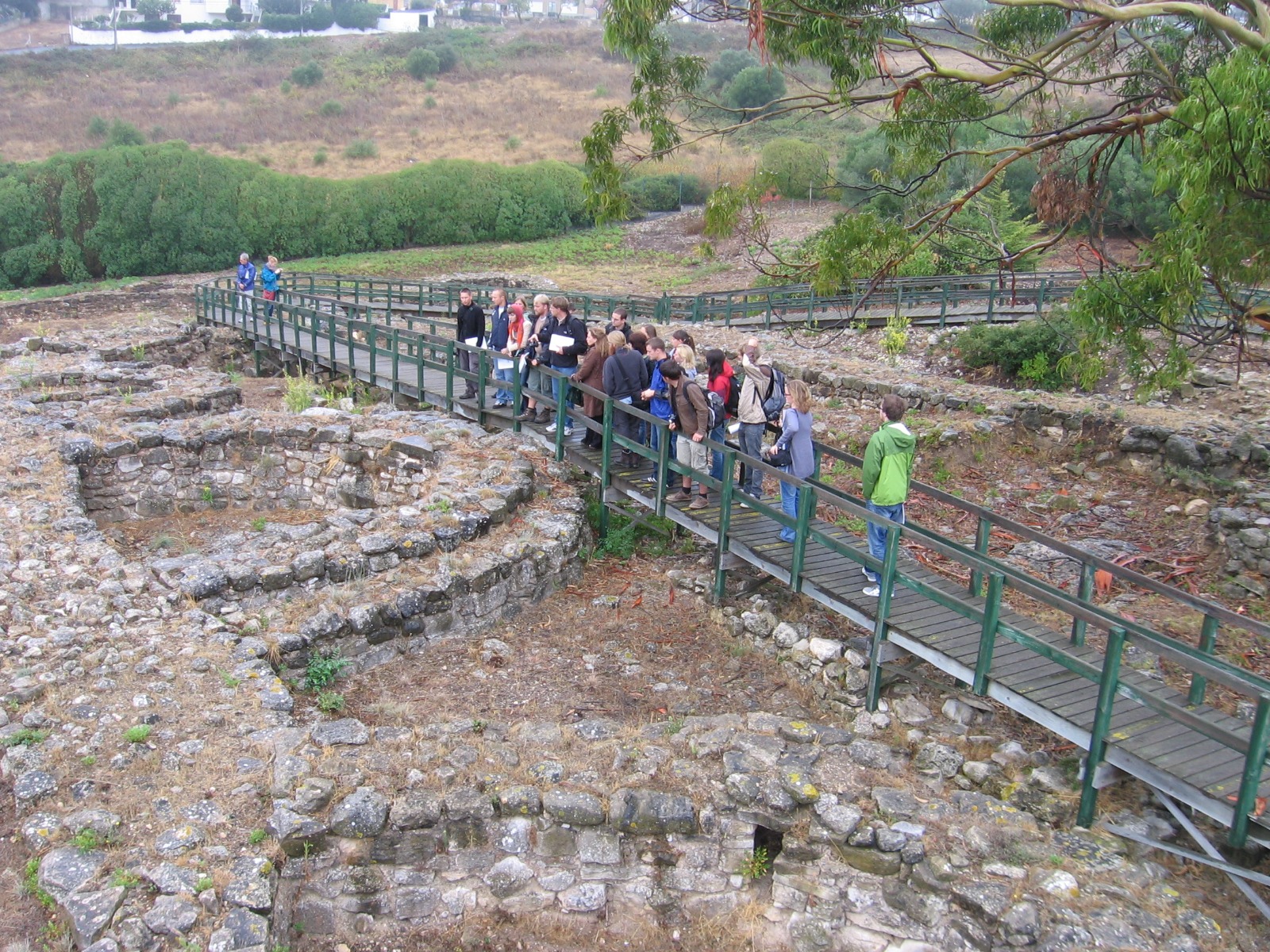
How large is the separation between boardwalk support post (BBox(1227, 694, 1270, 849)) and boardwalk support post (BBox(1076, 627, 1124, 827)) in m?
0.74

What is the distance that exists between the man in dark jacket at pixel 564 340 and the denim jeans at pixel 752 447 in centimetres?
282

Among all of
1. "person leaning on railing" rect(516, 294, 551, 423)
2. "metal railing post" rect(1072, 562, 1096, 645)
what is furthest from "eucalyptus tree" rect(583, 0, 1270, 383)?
"metal railing post" rect(1072, 562, 1096, 645)

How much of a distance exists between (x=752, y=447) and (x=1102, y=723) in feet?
14.7

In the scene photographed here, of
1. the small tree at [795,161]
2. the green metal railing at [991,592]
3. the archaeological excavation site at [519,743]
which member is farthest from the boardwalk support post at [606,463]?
the small tree at [795,161]

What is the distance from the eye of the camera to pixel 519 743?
699 centimetres

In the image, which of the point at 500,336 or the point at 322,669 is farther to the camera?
the point at 500,336

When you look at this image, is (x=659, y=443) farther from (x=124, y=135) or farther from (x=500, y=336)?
(x=124, y=135)

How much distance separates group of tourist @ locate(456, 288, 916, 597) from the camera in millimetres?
8172

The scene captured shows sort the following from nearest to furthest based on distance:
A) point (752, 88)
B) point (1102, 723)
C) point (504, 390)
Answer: point (1102, 723) < point (504, 390) < point (752, 88)

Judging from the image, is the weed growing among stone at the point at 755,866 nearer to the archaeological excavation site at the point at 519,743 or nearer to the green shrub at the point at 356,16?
the archaeological excavation site at the point at 519,743

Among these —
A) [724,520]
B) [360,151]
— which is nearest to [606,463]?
[724,520]

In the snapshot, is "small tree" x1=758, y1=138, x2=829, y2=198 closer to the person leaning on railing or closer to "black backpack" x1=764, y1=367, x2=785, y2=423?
the person leaning on railing

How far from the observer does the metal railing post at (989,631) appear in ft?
22.1

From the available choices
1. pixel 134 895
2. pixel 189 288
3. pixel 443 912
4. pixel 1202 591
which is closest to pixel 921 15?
pixel 1202 591
